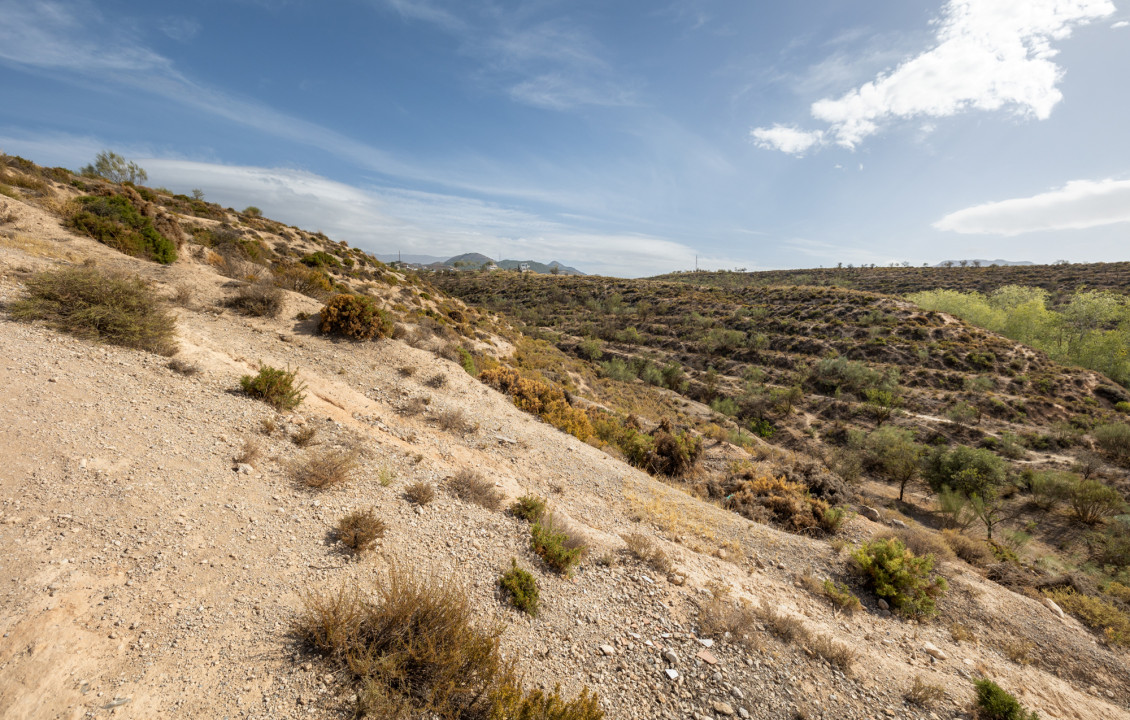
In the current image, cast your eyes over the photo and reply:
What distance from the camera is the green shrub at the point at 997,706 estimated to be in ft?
15.9

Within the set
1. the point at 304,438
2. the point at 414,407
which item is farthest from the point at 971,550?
the point at 304,438

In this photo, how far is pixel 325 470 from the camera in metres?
5.49

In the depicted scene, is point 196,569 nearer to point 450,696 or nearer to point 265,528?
point 265,528

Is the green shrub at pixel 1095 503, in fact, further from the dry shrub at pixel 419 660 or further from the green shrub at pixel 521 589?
the dry shrub at pixel 419 660

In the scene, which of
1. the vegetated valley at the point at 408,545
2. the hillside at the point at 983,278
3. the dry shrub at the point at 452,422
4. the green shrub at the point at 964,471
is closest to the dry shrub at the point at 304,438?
the vegetated valley at the point at 408,545

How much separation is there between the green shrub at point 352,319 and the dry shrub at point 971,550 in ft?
54.2

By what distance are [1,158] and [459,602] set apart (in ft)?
104

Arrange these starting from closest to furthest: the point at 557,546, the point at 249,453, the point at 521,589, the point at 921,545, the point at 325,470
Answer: the point at 521,589 → the point at 249,453 → the point at 325,470 → the point at 557,546 → the point at 921,545

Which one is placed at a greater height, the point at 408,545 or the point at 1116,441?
the point at 408,545

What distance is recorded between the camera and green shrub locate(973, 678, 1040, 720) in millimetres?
4836

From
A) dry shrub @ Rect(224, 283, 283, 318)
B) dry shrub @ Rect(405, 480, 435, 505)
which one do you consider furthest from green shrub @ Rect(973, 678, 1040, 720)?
dry shrub @ Rect(224, 283, 283, 318)

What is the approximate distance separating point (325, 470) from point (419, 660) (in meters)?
3.22

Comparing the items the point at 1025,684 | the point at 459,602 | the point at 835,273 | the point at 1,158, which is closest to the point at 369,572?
A: the point at 459,602

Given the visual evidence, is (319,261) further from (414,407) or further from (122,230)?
(414,407)
